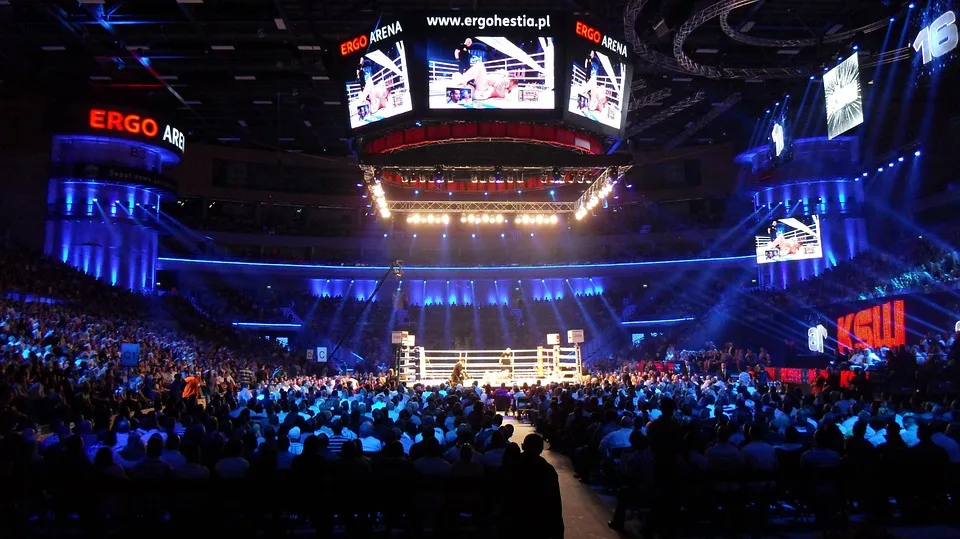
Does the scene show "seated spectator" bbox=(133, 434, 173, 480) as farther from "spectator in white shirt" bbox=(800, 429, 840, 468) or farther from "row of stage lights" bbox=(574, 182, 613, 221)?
"row of stage lights" bbox=(574, 182, 613, 221)

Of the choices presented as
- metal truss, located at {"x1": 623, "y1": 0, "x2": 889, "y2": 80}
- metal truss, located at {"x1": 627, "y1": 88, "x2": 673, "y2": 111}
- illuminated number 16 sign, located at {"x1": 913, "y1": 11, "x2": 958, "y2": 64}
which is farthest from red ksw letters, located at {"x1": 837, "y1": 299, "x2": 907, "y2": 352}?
metal truss, located at {"x1": 627, "y1": 88, "x2": 673, "y2": 111}

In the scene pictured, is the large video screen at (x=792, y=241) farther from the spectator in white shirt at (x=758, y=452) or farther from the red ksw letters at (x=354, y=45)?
the spectator in white shirt at (x=758, y=452)

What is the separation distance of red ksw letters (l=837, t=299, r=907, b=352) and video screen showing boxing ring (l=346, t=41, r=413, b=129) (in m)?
18.0

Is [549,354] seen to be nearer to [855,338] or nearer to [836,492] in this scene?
[855,338]

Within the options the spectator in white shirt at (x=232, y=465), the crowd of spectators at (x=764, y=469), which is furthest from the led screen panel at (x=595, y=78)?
the spectator in white shirt at (x=232, y=465)

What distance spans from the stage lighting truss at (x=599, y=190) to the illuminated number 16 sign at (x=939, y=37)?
26.3 ft

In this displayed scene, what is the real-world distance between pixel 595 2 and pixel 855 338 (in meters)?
15.5

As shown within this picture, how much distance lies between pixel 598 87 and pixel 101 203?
26336 mm

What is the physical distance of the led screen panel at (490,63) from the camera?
17062 millimetres

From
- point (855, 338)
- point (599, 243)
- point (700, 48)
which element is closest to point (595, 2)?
point (700, 48)

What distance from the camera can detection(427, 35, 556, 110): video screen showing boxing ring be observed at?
675 inches

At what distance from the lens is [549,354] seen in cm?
3819

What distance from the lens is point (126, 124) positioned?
33.7 m

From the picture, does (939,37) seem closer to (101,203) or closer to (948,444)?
(948,444)
